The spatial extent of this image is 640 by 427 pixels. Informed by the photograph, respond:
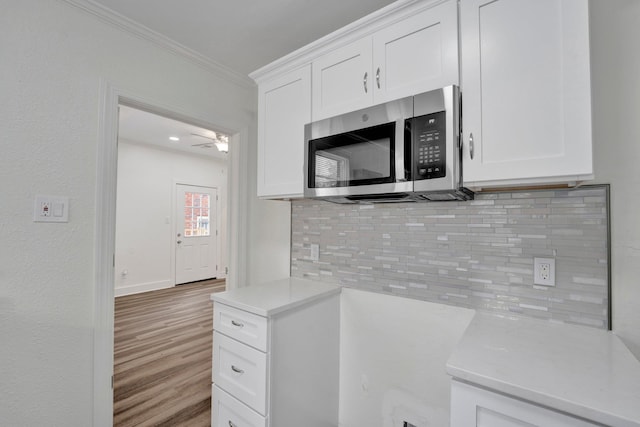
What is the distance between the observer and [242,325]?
4.79ft

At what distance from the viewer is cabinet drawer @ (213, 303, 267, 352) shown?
4.49ft

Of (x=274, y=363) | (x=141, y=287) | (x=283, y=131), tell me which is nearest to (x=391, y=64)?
(x=283, y=131)

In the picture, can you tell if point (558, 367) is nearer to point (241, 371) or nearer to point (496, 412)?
point (496, 412)

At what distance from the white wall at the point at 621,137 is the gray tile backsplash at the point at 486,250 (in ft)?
0.14

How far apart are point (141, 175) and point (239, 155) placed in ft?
11.7

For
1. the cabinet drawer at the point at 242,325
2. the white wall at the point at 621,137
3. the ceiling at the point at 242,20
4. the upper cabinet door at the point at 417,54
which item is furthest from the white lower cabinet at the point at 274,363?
the ceiling at the point at 242,20

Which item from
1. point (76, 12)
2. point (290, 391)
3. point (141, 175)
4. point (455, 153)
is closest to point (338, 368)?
point (290, 391)

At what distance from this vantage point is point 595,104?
1153 mm

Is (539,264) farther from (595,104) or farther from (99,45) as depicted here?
(99,45)

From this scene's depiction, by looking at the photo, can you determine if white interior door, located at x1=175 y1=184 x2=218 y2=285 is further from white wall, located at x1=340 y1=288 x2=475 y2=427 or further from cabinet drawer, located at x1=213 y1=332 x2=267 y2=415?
white wall, located at x1=340 y1=288 x2=475 y2=427

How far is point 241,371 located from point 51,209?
129 centimetres

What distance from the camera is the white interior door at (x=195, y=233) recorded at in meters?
5.55

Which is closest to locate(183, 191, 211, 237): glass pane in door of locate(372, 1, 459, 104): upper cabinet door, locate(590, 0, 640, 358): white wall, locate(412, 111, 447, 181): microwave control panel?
locate(372, 1, 459, 104): upper cabinet door

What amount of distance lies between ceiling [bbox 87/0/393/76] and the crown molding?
3 centimetres
